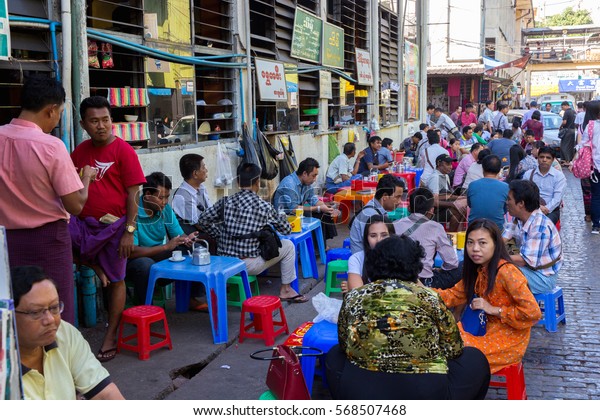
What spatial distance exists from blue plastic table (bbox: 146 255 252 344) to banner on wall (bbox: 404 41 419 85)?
1452cm

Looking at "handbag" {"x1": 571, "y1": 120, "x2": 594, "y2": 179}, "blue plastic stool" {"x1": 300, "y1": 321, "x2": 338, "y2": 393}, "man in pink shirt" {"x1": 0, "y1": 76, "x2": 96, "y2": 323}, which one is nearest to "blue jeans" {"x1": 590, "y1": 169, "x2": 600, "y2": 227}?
"handbag" {"x1": 571, "y1": 120, "x2": 594, "y2": 179}

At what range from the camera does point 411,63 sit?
19234mm

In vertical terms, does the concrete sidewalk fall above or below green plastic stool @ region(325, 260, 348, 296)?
below

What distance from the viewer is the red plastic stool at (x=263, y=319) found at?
505 cm

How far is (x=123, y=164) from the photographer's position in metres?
4.72

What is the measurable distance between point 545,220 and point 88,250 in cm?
365

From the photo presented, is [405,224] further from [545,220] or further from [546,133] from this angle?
[546,133]

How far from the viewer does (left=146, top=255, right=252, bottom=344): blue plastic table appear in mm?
5000

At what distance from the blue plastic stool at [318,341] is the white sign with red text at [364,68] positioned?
1109 centimetres

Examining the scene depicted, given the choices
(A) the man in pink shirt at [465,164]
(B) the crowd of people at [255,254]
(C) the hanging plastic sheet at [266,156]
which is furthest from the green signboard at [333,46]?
(B) the crowd of people at [255,254]

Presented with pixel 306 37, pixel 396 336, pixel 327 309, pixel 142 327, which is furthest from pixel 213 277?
pixel 306 37

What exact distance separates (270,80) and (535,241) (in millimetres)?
5736

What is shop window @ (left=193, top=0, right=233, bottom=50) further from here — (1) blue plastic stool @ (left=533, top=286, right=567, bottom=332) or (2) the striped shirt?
(1) blue plastic stool @ (left=533, top=286, right=567, bottom=332)

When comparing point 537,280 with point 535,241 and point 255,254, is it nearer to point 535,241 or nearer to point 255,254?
point 535,241
